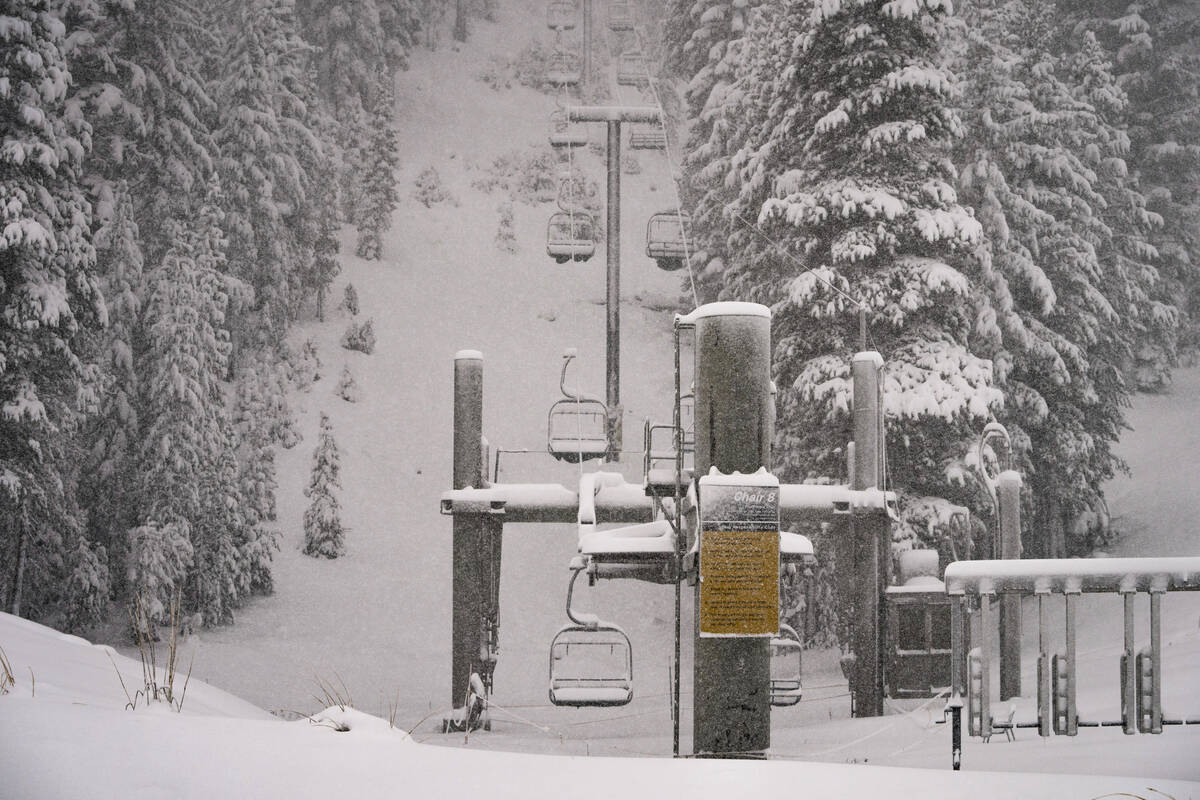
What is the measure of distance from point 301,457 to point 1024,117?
28.1ft

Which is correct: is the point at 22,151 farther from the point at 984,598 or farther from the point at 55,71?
the point at 984,598

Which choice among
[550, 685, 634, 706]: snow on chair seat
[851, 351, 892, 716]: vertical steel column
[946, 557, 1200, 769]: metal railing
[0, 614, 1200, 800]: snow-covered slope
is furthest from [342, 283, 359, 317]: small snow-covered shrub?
[946, 557, 1200, 769]: metal railing

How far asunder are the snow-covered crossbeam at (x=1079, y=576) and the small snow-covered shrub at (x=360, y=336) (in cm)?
882

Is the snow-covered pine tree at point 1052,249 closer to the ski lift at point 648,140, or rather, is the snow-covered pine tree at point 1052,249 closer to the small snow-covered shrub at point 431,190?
the ski lift at point 648,140

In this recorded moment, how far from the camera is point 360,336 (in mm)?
11875

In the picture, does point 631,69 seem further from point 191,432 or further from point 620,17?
point 191,432

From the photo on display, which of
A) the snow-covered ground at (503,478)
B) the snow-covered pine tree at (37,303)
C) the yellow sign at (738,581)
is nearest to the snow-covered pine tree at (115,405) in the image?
the snow-covered pine tree at (37,303)

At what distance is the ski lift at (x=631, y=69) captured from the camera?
11664 mm

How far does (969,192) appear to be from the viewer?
11.9 m

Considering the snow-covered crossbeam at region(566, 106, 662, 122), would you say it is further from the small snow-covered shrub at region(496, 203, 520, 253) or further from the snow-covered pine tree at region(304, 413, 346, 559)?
the snow-covered pine tree at region(304, 413, 346, 559)

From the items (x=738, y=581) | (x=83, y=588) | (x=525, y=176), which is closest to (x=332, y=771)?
(x=738, y=581)

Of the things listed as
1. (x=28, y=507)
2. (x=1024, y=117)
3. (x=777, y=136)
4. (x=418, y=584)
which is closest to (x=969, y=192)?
Answer: (x=1024, y=117)

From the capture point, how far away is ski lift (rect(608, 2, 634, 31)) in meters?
11.7

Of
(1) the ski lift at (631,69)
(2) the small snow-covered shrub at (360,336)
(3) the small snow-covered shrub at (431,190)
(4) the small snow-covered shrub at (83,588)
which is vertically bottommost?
(4) the small snow-covered shrub at (83,588)
